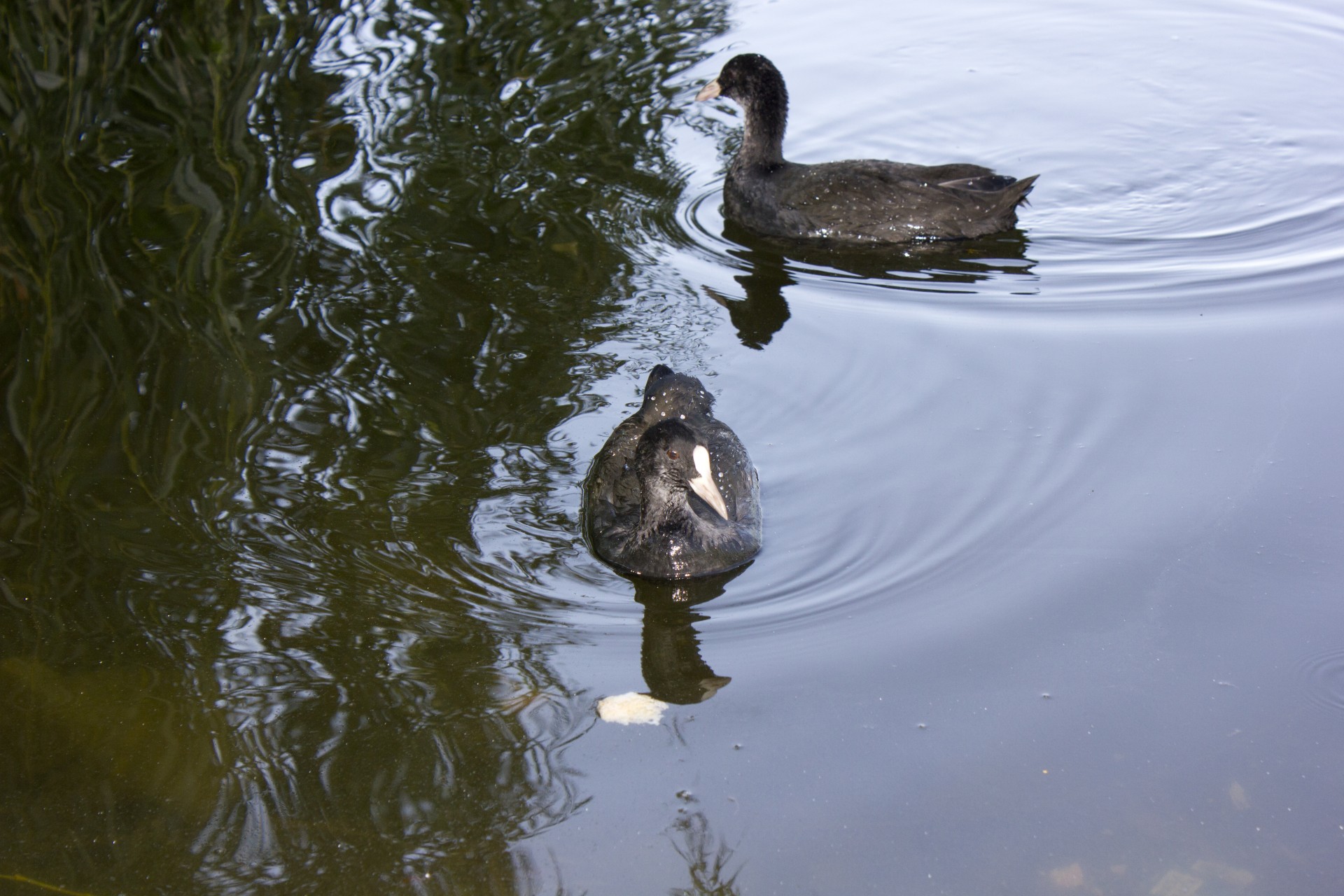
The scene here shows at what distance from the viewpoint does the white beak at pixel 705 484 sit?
16.7ft

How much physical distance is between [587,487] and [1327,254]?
4554 millimetres

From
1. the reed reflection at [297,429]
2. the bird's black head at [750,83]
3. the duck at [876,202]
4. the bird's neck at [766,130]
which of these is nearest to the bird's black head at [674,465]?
the reed reflection at [297,429]

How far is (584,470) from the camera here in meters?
5.80

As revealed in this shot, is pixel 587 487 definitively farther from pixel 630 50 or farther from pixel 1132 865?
pixel 630 50

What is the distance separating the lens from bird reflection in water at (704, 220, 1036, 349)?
740cm

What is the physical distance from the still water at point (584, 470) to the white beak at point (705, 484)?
325 mm

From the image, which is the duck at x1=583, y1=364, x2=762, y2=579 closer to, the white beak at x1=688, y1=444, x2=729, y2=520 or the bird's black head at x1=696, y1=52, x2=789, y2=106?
the white beak at x1=688, y1=444, x2=729, y2=520

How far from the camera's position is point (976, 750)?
13.9ft

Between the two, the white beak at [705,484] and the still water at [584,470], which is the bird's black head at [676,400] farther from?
the white beak at [705,484]

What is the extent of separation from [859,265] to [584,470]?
2.74 metres

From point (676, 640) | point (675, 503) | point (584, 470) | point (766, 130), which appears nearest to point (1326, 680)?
point (676, 640)

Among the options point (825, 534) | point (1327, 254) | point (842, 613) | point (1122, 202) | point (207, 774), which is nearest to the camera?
point (207, 774)

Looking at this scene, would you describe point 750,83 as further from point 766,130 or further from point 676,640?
point 676,640

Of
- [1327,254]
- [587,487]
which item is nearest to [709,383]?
[587,487]
